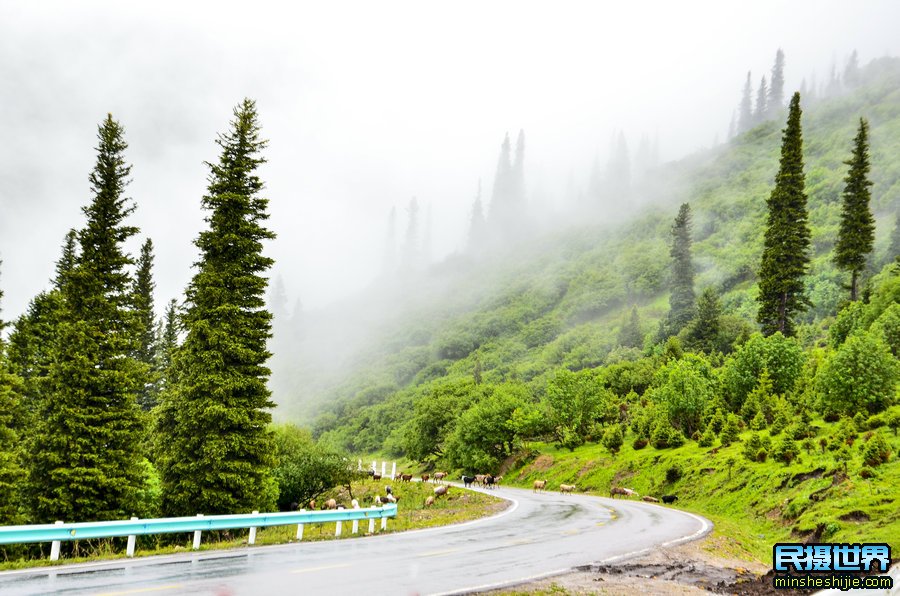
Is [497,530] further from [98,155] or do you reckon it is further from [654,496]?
[98,155]

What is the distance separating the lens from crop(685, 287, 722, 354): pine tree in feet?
238

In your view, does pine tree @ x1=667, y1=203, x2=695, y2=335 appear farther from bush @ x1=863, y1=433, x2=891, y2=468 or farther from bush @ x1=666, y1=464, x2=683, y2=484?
bush @ x1=863, y1=433, x2=891, y2=468

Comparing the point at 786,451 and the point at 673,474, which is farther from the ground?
the point at 786,451

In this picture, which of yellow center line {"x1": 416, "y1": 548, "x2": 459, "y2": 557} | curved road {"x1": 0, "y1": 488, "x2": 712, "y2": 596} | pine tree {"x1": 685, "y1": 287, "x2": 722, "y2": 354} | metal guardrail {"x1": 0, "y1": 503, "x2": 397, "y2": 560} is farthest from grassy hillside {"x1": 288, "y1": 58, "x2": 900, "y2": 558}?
metal guardrail {"x1": 0, "y1": 503, "x2": 397, "y2": 560}

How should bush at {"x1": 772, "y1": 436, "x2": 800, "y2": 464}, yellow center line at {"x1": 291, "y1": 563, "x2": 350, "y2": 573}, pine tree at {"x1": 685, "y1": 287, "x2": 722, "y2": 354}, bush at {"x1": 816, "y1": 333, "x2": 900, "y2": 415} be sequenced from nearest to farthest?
yellow center line at {"x1": 291, "y1": 563, "x2": 350, "y2": 573} < bush at {"x1": 772, "y1": 436, "x2": 800, "y2": 464} < bush at {"x1": 816, "y1": 333, "x2": 900, "y2": 415} < pine tree at {"x1": 685, "y1": 287, "x2": 722, "y2": 354}

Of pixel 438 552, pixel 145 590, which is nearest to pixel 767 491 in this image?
pixel 438 552

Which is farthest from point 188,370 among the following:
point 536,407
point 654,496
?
point 536,407

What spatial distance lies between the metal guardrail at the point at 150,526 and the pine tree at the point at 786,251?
1934 inches

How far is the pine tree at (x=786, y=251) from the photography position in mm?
53531

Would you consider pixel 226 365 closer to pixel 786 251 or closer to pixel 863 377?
pixel 863 377

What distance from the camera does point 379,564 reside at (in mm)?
12992

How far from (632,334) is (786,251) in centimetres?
4966

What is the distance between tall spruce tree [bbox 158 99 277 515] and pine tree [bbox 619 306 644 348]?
277 feet

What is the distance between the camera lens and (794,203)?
55688 millimetres
